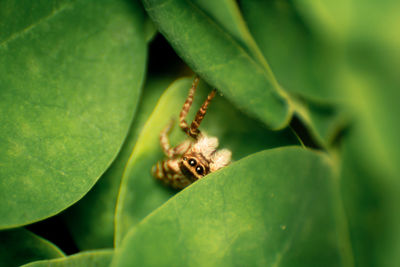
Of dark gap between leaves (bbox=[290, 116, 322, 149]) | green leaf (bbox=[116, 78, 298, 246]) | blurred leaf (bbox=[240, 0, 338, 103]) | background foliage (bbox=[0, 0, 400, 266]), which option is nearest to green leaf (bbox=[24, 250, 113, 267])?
background foliage (bbox=[0, 0, 400, 266])

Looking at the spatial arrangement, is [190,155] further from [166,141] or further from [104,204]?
[104,204]

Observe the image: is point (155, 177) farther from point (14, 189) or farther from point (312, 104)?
point (312, 104)

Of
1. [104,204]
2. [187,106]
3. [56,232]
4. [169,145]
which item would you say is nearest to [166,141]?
[169,145]

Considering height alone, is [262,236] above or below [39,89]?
below

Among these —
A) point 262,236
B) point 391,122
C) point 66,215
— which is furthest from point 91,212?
point 391,122

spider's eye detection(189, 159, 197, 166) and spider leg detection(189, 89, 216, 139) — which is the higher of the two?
spider leg detection(189, 89, 216, 139)

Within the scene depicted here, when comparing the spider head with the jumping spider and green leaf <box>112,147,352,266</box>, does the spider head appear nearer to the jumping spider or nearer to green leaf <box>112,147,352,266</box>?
the jumping spider

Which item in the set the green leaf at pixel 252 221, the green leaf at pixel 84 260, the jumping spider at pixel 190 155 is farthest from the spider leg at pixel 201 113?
the green leaf at pixel 84 260
